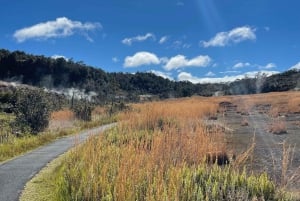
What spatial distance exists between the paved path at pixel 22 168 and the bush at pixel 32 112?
5.10 m

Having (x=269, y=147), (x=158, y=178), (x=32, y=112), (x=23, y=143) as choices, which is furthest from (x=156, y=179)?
(x=32, y=112)

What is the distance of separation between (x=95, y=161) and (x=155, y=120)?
35.9ft

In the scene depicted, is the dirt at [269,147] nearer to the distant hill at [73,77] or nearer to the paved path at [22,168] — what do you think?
the paved path at [22,168]

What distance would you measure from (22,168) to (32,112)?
35.2 feet

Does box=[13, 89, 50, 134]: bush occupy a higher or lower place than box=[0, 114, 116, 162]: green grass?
higher

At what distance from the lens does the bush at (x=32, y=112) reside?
22.8 metres

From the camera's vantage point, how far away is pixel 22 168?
41.0ft

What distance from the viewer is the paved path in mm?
Answer: 9805

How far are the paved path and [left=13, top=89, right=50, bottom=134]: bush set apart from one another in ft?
16.7

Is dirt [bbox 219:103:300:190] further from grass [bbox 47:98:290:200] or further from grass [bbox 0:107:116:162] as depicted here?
grass [bbox 0:107:116:162]

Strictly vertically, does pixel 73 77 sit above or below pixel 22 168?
above

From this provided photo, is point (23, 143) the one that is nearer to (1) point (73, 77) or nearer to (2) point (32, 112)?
(2) point (32, 112)

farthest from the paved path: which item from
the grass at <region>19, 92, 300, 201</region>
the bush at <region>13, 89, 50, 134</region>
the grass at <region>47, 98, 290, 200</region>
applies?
the bush at <region>13, 89, 50, 134</region>

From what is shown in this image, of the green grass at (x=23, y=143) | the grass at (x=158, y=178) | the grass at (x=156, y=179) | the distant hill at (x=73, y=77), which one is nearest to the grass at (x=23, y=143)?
the green grass at (x=23, y=143)
